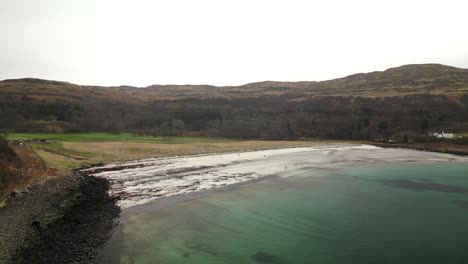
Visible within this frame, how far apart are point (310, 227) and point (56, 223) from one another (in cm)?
1399

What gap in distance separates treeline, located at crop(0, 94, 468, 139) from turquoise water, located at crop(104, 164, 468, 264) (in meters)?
57.0

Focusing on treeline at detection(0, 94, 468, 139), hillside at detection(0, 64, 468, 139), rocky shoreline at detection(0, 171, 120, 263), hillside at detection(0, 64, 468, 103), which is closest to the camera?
rocky shoreline at detection(0, 171, 120, 263)

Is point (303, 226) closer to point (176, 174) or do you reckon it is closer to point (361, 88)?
point (176, 174)

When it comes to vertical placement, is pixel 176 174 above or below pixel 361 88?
below

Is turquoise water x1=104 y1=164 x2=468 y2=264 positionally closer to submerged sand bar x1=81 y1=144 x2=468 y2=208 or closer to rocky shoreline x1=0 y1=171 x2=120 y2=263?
rocky shoreline x1=0 y1=171 x2=120 y2=263

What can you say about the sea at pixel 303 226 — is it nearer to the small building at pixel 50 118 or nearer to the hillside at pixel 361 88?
the small building at pixel 50 118

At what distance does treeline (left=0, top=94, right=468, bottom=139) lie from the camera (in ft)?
254

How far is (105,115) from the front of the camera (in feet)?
269

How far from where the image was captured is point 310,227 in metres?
16.1

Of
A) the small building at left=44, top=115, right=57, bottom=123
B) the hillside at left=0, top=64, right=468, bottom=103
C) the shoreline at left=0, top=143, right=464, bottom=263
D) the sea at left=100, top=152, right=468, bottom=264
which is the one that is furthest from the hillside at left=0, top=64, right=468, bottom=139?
the sea at left=100, top=152, right=468, bottom=264

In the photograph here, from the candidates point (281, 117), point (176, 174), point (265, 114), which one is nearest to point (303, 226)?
point (176, 174)

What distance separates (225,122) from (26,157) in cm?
6340

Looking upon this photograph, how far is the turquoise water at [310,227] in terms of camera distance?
41.4ft

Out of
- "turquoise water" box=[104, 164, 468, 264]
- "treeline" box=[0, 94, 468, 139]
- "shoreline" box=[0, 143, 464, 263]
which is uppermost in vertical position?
"treeline" box=[0, 94, 468, 139]
